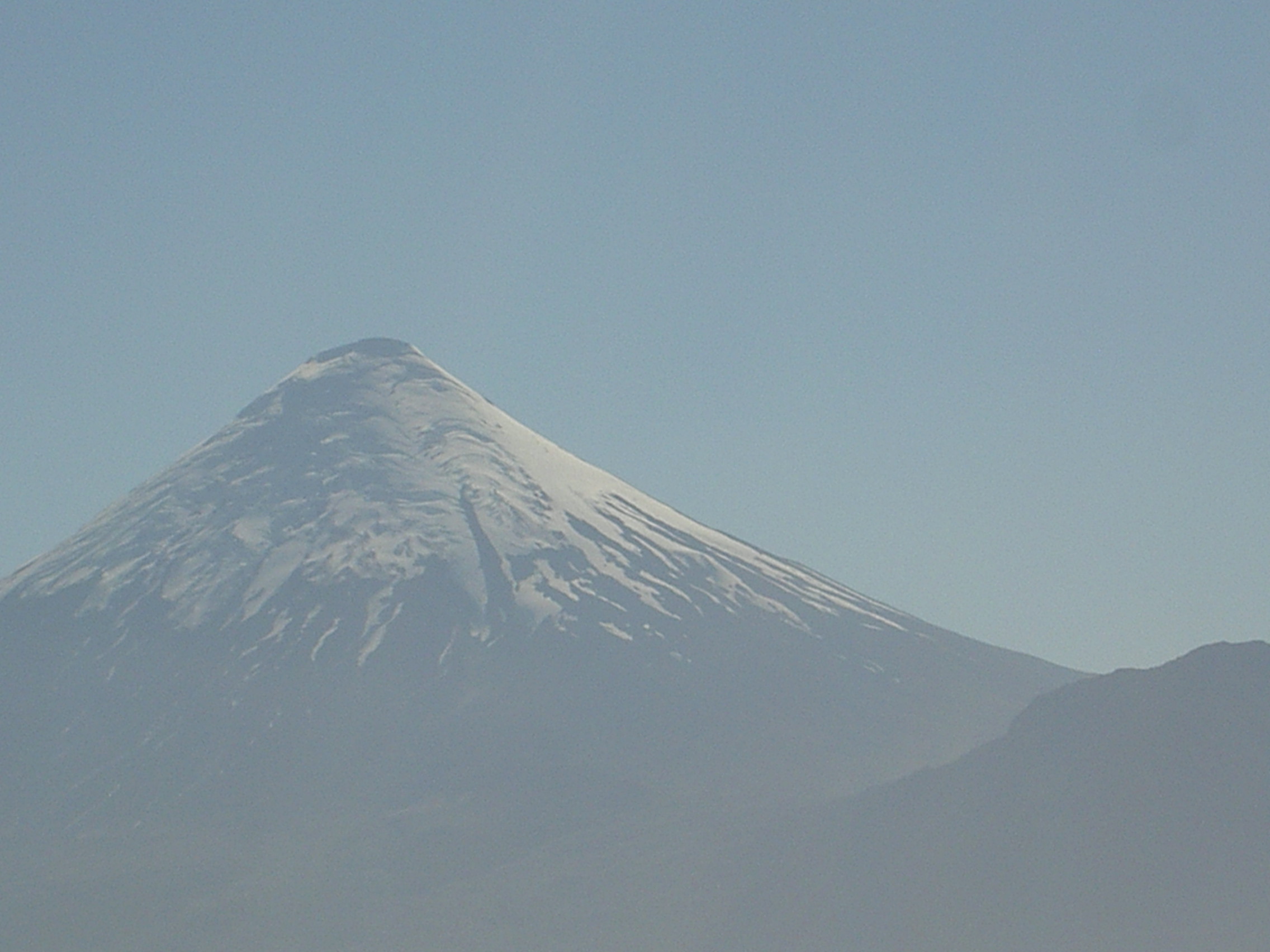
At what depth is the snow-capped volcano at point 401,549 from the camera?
564 feet

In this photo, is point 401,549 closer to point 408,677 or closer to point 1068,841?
point 408,677

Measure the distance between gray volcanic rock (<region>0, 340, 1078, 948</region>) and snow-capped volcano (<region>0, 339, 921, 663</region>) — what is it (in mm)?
326

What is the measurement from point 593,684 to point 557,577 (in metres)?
15.2

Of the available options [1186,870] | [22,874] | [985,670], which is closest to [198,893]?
[22,874]

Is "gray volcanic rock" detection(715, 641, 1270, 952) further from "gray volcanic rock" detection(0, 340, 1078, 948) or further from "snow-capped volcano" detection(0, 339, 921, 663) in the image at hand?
"snow-capped volcano" detection(0, 339, 921, 663)

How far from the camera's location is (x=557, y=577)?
176000mm

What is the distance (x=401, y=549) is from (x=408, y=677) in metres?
17.0

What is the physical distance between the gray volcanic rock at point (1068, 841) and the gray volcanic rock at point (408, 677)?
17935mm

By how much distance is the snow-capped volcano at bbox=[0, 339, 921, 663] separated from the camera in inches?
6772

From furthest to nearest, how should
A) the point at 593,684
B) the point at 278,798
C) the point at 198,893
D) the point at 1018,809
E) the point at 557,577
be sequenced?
the point at 557,577 → the point at 593,684 → the point at 278,798 → the point at 198,893 → the point at 1018,809

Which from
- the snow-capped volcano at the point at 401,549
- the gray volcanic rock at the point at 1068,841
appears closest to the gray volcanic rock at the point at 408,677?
the snow-capped volcano at the point at 401,549

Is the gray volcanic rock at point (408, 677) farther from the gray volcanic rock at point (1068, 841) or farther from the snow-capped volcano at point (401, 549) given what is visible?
the gray volcanic rock at point (1068, 841)

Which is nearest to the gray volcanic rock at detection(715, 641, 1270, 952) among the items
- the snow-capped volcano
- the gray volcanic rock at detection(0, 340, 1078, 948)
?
the gray volcanic rock at detection(0, 340, 1078, 948)

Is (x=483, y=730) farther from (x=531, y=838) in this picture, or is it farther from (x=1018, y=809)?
(x=1018, y=809)
